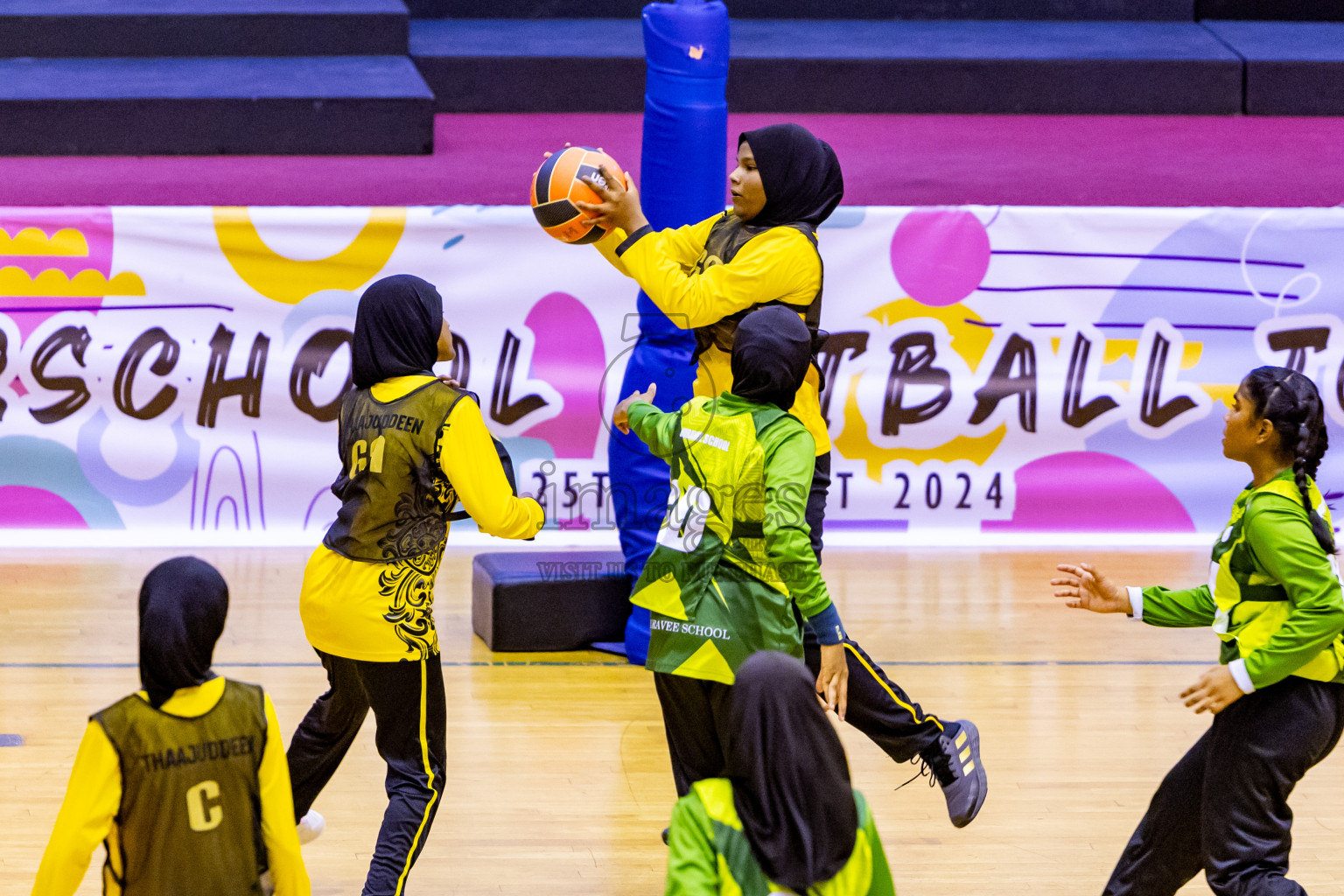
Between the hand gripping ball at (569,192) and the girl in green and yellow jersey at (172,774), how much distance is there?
183 cm

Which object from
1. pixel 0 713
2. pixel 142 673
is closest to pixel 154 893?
pixel 142 673

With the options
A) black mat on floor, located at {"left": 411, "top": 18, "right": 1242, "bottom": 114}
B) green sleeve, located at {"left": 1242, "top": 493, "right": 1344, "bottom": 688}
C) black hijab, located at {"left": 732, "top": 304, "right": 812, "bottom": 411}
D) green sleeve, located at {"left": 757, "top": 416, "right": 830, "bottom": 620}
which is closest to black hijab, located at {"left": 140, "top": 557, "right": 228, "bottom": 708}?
green sleeve, located at {"left": 757, "top": 416, "right": 830, "bottom": 620}

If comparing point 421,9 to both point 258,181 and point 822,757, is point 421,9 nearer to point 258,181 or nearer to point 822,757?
point 258,181

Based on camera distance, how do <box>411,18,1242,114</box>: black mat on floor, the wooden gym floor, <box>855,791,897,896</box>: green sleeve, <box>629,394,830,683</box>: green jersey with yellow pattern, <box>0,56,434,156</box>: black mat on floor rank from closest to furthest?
<box>855,791,897,896</box>: green sleeve
<box>629,394,830,683</box>: green jersey with yellow pattern
the wooden gym floor
<box>0,56,434,156</box>: black mat on floor
<box>411,18,1242,114</box>: black mat on floor


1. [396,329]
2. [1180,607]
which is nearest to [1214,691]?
[1180,607]

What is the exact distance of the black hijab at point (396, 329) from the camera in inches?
131

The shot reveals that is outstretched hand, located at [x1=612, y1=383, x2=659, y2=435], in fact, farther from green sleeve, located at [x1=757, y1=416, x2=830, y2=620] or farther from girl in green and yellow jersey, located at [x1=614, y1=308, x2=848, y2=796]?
green sleeve, located at [x1=757, y1=416, x2=830, y2=620]

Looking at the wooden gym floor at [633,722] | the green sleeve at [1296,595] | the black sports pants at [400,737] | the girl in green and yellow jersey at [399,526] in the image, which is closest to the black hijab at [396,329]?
the girl in green and yellow jersey at [399,526]

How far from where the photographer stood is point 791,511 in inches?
122

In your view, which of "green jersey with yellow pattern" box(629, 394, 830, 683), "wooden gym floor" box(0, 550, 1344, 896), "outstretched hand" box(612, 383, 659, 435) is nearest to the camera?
"green jersey with yellow pattern" box(629, 394, 830, 683)

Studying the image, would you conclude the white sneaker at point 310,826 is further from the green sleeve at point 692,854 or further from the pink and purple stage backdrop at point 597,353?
the pink and purple stage backdrop at point 597,353

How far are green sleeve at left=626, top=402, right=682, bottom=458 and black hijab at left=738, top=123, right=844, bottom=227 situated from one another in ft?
2.17

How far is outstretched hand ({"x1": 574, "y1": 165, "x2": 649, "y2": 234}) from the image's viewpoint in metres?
3.93

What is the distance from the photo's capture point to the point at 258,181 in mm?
8273
